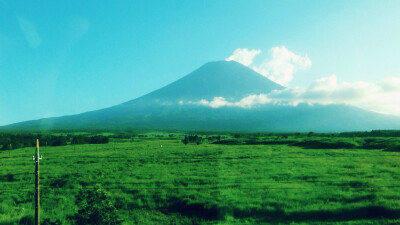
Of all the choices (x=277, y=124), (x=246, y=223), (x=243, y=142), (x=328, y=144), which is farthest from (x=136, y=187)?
(x=277, y=124)

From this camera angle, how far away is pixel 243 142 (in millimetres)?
59312

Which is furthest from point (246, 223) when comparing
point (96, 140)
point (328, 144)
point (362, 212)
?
point (96, 140)

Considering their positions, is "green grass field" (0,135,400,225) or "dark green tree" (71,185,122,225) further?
"green grass field" (0,135,400,225)

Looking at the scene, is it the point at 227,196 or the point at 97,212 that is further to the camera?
the point at 227,196

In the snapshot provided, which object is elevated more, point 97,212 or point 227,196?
point 97,212

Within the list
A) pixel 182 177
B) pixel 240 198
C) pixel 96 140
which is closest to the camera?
pixel 240 198

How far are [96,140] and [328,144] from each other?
55884 mm

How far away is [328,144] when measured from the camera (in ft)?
149

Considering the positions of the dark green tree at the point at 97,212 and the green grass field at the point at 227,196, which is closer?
the dark green tree at the point at 97,212

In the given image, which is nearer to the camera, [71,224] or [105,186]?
[71,224]

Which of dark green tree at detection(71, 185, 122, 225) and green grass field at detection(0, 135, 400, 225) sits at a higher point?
dark green tree at detection(71, 185, 122, 225)

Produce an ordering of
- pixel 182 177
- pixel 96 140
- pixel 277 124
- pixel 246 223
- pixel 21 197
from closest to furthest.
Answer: pixel 246 223 < pixel 21 197 < pixel 182 177 < pixel 96 140 < pixel 277 124

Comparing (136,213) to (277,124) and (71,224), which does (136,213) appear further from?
(277,124)

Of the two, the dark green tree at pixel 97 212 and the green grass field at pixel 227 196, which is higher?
the dark green tree at pixel 97 212
